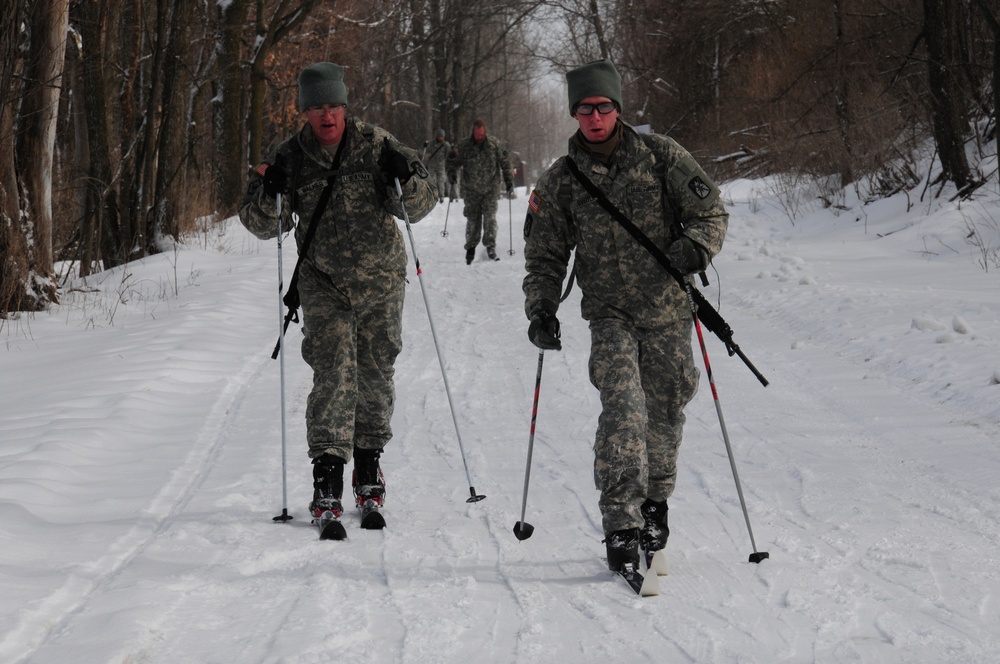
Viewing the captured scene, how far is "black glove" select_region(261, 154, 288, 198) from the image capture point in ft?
16.8

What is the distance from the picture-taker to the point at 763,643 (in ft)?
11.8

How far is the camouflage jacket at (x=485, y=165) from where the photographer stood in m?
16.3

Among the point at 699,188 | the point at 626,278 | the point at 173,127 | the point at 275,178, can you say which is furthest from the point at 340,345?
the point at 173,127

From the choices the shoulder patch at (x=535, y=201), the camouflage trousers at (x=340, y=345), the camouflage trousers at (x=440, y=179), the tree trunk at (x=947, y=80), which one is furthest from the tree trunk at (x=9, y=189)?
the camouflage trousers at (x=440, y=179)

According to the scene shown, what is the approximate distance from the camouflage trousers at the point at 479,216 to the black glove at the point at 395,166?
11208 mm

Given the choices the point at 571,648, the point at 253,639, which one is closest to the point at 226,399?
the point at 253,639

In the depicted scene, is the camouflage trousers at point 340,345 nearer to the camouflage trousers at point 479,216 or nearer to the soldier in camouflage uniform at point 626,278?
the soldier in camouflage uniform at point 626,278

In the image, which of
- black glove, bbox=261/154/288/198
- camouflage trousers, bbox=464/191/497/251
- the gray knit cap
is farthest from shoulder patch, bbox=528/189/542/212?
camouflage trousers, bbox=464/191/497/251

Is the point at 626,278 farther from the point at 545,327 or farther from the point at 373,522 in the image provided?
the point at 373,522

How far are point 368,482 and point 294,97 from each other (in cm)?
2613

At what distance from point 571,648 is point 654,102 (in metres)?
29.9

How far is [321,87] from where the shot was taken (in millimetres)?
5051

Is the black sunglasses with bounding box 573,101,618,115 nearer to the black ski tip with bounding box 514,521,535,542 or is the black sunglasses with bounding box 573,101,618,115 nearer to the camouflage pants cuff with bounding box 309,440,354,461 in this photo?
the black ski tip with bounding box 514,521,535,542

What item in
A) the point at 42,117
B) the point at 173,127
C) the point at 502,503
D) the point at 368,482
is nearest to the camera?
the point at 368,482
